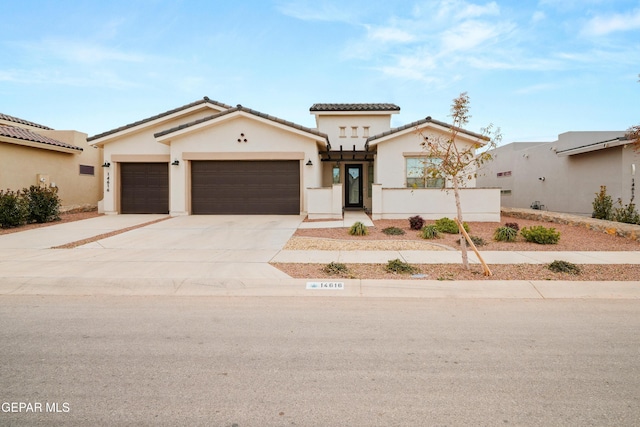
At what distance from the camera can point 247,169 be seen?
1820 cm

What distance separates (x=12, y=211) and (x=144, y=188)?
18.6ft

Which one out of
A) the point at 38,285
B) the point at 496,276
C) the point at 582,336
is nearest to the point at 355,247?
the point at 496,276

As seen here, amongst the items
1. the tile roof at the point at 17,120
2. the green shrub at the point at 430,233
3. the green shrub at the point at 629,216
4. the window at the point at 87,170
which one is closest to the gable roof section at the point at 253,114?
the window at the point at 87,170

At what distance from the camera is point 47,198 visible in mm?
15844

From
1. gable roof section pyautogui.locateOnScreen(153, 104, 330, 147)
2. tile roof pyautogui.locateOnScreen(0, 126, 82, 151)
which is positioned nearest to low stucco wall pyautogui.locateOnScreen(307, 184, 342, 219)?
gable roof section pyautogui.locateOnScreen(153, 104, 330, 147)

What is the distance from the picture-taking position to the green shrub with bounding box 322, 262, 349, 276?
25.4 feet

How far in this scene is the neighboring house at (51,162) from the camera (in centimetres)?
1677

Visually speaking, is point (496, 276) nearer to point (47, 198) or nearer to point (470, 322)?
point (470, 322)

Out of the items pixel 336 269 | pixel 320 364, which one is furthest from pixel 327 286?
pixel 320 364

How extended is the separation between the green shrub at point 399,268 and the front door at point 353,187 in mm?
14293

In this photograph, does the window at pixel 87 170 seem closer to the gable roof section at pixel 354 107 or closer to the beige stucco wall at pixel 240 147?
the beige stucco wall at pixel 240 147

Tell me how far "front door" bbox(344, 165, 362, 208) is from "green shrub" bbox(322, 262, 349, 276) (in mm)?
14406

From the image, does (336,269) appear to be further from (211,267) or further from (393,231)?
(393,231)

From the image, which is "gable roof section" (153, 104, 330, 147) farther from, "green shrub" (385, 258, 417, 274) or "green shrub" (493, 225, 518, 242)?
"green shrub" (385, 258, 417, 274)
